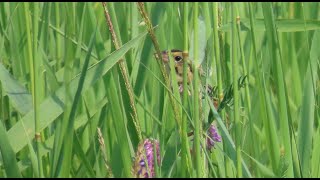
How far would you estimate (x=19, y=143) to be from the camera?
1.50 m

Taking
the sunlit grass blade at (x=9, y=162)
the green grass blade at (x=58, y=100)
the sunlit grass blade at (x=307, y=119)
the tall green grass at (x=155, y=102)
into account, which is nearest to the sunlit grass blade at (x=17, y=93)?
the tall green grass at (x=155, y=102)

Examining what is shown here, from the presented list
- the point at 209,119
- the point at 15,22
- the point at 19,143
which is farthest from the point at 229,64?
the point at 15,22

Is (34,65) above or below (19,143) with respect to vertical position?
above

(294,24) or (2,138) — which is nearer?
(2,138)

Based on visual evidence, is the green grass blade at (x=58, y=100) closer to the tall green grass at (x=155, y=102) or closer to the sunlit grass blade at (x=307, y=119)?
the tall green grass at (x=155, y=102)

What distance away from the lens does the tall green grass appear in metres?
1.29

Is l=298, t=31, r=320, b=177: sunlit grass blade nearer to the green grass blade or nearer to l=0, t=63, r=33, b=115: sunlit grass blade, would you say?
the green grass blade

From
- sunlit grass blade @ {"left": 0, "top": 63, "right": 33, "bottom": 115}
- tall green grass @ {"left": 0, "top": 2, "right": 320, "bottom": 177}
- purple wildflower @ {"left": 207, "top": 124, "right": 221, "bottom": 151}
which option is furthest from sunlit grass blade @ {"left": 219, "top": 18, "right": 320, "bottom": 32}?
sunlit grass blade @ {"left": 0, "top": 63, "right": 33, "bottom": 115}

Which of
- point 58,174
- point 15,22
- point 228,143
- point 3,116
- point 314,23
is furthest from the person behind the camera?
point 15,22

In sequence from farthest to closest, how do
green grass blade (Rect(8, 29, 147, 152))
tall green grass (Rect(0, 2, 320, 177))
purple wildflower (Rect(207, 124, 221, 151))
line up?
purple wildflower (Rect(207, 124, 221, 151)) → green grass blade (Rect(8, 29, 147, 152)) → tall green grass (Rect(0, 2, 320, 177))

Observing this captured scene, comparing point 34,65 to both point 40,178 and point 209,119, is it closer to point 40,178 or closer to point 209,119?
point 40,178

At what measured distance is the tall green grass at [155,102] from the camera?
1.29m

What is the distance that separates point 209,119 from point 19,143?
0.39 meters

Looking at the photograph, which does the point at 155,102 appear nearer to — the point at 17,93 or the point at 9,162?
the point at 17,93
